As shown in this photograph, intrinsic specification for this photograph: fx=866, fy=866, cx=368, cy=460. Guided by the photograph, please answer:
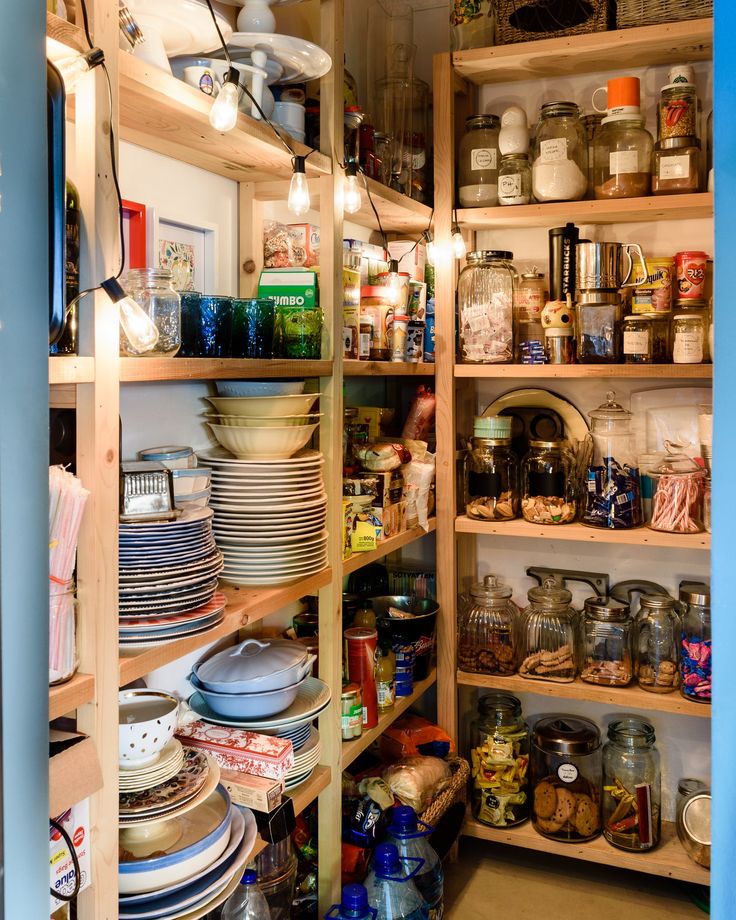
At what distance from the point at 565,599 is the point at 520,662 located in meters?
0.25

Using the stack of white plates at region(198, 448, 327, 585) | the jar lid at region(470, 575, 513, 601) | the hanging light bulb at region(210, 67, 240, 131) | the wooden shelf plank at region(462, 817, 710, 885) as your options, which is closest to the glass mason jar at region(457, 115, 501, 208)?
the jar lid at region(470, 575, 513, 601)

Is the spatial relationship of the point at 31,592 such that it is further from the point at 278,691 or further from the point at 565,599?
the point at 565,599

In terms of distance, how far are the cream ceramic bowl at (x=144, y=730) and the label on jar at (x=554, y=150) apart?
1.89m

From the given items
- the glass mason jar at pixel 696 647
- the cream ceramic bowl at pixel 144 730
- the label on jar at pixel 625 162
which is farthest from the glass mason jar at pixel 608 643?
the cream ceramic bowl at pixel 144 730

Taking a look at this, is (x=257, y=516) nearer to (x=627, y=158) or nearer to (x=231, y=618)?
(x=231, y=618)

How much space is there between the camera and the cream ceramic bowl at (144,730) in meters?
1.35

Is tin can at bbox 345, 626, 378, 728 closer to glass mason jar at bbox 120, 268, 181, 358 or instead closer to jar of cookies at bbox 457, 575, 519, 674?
jar of cookies at bbox 457, 575, 519, 674

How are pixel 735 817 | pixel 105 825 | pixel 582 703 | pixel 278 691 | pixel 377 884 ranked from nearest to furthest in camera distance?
pixel 735 817
pixel 105 825
pixel 278 691
pixel 377 884
pixel 582 703

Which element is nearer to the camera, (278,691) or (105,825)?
(105,825)

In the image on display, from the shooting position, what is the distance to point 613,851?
2.54 meters

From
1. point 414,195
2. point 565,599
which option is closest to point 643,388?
point 565,599

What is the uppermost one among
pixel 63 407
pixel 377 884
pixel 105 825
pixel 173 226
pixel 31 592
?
pixel 173 226

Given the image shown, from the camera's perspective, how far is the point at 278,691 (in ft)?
5.80

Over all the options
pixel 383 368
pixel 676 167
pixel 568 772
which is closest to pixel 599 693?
pixel 568 772
